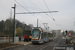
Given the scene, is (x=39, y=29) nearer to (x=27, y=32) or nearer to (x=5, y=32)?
(x=27, y=32)

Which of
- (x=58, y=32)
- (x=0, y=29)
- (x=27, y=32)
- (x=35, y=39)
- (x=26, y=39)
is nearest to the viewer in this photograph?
(x=35, y=39)

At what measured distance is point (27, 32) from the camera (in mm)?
34469

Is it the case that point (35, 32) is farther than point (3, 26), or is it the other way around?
point (3, 26)

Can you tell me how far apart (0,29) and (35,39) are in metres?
53.0

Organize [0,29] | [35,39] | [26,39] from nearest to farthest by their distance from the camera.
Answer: [35,39] < [26,39] < [0,29]

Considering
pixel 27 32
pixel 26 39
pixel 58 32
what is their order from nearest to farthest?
→ pixel 26 39, pixel 27 32, pixel 58 32

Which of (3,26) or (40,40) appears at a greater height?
(3,26)

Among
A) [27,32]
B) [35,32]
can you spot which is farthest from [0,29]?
[35,32]

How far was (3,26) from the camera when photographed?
243ft

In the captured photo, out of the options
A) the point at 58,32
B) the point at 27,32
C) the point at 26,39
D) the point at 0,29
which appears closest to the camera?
the point at 26,39

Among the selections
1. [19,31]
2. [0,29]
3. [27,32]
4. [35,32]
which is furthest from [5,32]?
[35,32]

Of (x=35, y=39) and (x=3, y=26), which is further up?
(x=3, y=26)

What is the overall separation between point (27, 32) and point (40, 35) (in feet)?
35.4

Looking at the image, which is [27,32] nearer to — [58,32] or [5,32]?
[5,32]
